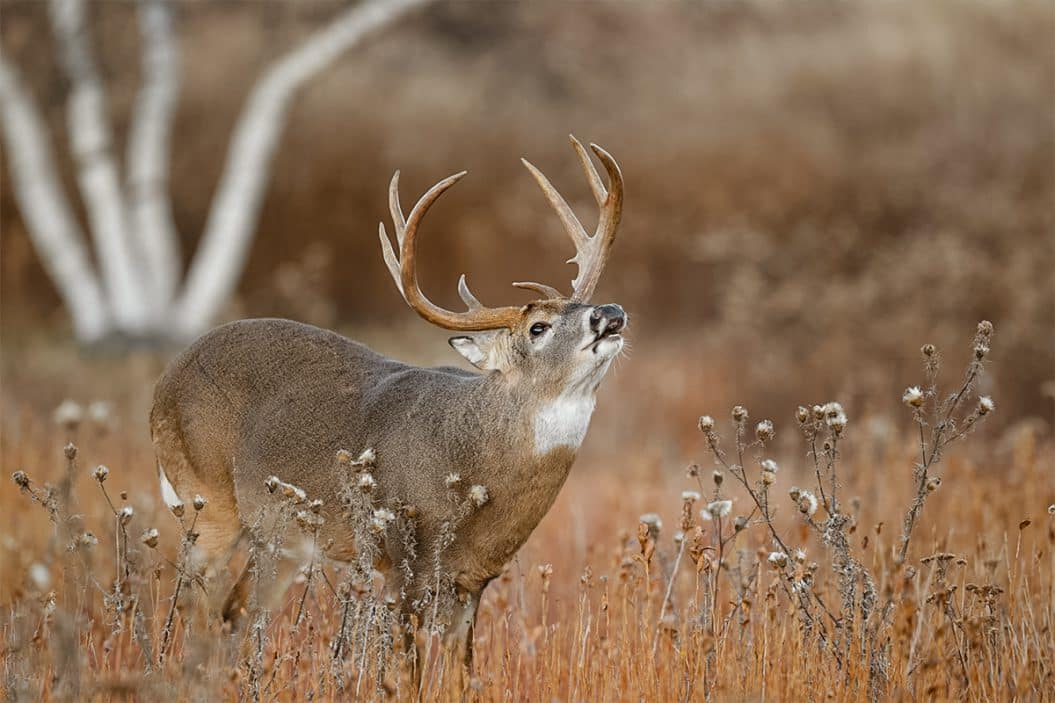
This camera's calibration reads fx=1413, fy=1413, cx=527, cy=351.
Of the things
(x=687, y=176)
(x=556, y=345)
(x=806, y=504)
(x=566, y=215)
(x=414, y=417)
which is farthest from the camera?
(x=687, y=176)

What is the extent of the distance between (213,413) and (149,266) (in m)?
9.32

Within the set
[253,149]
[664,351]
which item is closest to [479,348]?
[664,351]

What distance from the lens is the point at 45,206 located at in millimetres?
13859

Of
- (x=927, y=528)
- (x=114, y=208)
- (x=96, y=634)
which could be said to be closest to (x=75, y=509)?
(x=96, y=634)

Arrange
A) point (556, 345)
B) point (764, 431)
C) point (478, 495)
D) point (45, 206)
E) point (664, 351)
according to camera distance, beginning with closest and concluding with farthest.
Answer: point (764, 431) → point (478, 495) → point (556, 345) → point (664, 351) → point (45, 206)

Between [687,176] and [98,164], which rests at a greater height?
[687,176]

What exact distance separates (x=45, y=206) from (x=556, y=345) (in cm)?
1043

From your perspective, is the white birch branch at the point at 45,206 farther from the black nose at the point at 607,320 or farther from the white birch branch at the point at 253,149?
the black nose at the point at 607,320

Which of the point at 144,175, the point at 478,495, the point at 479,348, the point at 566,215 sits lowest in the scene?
the point at 478,495

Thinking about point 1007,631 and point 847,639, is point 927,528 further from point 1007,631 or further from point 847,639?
point 847,639

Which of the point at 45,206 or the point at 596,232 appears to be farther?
the point at 45,206

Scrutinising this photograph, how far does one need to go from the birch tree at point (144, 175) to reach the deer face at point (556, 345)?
956cm

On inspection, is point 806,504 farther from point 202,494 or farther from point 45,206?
point 45,206

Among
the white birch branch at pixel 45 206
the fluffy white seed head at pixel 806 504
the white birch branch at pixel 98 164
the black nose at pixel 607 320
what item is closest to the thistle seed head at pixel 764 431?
the fluffy white seed head at pixel 806 504
